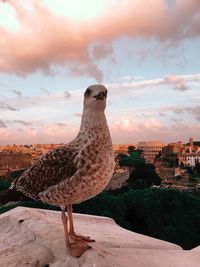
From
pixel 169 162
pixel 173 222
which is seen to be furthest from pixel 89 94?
pixel 169 162

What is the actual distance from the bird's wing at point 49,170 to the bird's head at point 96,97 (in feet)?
0.90

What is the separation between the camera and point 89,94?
8.29ft

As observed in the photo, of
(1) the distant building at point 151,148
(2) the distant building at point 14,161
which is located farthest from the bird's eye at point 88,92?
(1) the distant building at point 151,148

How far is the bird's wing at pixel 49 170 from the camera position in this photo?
2561mm

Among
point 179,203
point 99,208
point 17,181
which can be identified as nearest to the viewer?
point 17,181

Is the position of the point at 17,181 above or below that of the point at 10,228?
above

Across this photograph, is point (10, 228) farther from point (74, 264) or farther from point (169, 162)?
point (169, 162)

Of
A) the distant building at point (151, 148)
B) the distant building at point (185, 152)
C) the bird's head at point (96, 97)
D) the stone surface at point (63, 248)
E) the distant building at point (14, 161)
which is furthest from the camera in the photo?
the distant building at point (151, 148)

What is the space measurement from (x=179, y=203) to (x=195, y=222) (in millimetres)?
1144

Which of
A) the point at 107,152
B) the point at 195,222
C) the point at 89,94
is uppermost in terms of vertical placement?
the point at 89,94

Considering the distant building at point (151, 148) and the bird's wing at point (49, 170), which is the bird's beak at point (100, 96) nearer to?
the bird's wing at point (49, 170)

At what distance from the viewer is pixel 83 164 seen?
248 centimetres

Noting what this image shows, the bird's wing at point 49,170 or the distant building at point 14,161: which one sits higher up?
the distant building at point 14,161

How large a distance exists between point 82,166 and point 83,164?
0.01 metres
